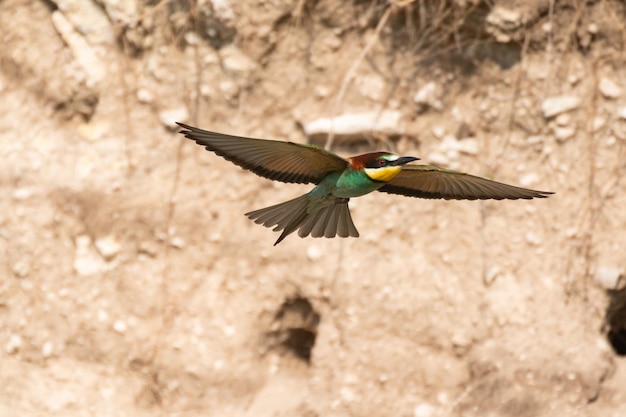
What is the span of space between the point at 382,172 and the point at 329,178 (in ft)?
0.49

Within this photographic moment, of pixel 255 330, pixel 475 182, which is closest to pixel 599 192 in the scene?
pixel 475 182

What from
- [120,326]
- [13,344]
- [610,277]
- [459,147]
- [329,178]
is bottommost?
[13,344]

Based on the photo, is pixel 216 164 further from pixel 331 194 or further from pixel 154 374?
pixel 331 194

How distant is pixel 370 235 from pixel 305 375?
520 mm

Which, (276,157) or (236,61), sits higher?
(236,61)

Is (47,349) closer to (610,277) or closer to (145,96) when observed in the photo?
(145,96)

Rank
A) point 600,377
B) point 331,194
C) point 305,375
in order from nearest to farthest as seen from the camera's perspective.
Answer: point 331,194
point 600,377
point 305,375

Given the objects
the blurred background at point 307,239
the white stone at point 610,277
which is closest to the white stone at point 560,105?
the blurred background at point 307,239

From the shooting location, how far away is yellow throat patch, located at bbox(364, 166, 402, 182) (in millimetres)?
2264

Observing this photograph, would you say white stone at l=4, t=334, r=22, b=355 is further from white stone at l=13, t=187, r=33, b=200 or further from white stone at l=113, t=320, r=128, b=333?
white stone at l=13, t=187, r=33, b=200

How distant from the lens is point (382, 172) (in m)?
2.27

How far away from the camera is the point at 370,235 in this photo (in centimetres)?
340

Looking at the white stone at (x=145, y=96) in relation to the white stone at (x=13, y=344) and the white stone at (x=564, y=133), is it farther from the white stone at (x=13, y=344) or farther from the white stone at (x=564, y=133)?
the white stone at (x=564, y=133)

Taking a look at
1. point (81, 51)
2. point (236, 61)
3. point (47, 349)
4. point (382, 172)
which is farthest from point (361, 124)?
point (47, 349)
